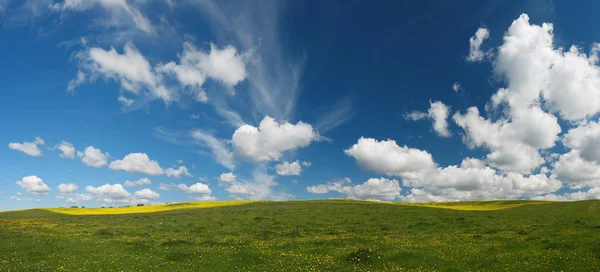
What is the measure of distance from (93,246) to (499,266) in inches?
1220

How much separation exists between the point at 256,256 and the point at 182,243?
963 cm

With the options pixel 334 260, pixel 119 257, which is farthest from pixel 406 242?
pixel 119 257

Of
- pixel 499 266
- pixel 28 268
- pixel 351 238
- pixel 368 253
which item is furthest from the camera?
pixel 351 238

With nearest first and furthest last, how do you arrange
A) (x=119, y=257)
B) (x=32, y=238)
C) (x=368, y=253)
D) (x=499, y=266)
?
(x=499, y=266)
(x=368, y=253)
(x=119, y=257)
(x=32, y=238)

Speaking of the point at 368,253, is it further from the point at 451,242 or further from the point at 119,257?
the point at 119,257

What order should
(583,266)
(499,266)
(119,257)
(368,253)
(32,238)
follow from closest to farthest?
(583,266), (499,266), (368,253), (119,257), (32,238)

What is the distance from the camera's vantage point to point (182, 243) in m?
29.7

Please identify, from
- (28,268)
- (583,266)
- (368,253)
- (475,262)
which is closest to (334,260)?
(368,253)

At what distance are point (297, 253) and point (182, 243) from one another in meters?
11.5

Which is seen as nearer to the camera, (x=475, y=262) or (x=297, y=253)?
(x=475, y=262)

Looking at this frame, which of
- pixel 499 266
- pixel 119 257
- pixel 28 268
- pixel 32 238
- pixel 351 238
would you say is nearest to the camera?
pixel 499 266

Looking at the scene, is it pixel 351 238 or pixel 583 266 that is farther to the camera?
pixel 351 238

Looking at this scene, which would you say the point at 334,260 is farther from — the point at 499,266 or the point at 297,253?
the point at 499,266

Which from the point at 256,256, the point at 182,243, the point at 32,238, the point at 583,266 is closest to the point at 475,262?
the point at 583,266
